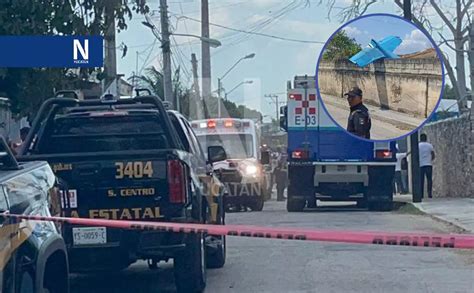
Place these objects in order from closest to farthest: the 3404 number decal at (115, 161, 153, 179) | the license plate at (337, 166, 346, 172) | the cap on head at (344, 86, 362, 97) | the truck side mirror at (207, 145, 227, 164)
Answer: the 3404 number decal at (115, 161, 153, 179) < the truck side mirror at (207, 145, 227, 164) < the cap on head at (344, 86, 362, 97) < the license plate at (337, 166, 346, 172)

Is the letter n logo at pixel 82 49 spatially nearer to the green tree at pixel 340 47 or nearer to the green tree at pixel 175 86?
the green tree at pixel 340 47

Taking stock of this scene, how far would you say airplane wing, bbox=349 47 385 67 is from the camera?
18359 millimetres

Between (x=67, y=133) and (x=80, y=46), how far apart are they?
26.7 feet

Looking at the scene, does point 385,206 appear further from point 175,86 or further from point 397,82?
point 175,86

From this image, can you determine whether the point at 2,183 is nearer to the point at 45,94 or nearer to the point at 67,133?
the point at 67,133

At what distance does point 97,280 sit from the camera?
38.1 ft

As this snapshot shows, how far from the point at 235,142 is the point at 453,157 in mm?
5639

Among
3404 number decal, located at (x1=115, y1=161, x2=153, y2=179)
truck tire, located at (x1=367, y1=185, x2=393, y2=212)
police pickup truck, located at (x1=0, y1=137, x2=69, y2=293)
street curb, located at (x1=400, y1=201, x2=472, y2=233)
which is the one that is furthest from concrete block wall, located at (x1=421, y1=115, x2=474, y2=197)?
police pickup truck, located at (x1=0, y1=137, x2=69, y2=293)

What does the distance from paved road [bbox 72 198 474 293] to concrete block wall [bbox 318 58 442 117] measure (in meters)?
5.12

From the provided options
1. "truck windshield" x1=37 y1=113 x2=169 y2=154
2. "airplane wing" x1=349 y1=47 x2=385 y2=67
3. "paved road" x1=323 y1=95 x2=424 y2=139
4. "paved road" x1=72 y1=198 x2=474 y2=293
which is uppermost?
"airplane wing" x1=349 y1=47 x2=385 y2=67

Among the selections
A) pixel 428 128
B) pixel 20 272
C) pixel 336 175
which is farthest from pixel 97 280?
pixel 428 128

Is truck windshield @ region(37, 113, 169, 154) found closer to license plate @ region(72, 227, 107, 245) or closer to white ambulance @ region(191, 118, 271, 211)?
license plate @ region(72, 227, 107, 245)

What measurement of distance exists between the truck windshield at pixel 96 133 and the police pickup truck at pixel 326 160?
36.7ft

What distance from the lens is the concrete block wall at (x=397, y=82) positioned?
18500 millimetres
